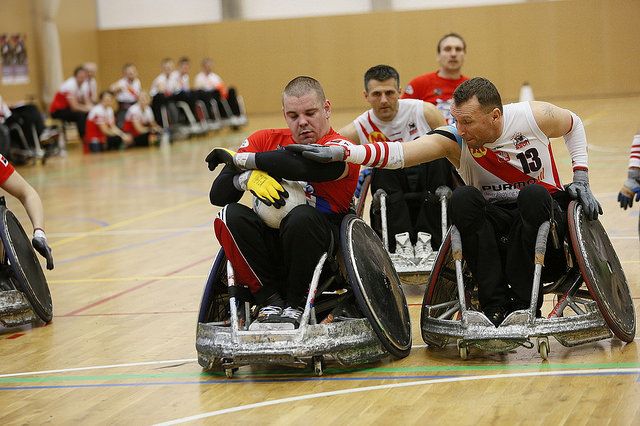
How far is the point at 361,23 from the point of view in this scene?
1134 inches

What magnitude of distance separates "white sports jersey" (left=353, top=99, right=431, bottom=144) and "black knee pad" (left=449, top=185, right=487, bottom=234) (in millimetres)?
2491

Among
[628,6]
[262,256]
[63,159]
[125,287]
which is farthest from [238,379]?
[628,6]

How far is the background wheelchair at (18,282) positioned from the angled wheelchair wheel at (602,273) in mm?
3119

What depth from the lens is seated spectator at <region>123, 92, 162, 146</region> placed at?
74.6 ft

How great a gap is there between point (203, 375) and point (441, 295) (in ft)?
4.08

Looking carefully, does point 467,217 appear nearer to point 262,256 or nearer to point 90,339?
point 262,256

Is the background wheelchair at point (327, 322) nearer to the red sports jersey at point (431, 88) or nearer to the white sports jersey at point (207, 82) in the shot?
the red sports jersey at point (431, 88)

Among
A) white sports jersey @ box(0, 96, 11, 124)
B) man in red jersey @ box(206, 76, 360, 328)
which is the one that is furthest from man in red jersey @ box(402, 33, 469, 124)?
white sports jersey @ box(0, 96, 11, 124)

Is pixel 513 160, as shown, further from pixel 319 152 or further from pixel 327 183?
pixel 319 152

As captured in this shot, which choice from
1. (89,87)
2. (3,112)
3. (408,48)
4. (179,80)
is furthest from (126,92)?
(408,48)

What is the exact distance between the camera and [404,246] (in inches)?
282

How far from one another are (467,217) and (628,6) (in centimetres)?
2375

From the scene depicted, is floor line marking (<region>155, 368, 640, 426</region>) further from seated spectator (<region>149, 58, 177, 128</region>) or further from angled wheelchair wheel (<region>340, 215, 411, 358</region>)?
seated spectator (<region>149, 58, 177, 128</region>)

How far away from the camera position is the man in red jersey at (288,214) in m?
5.00
